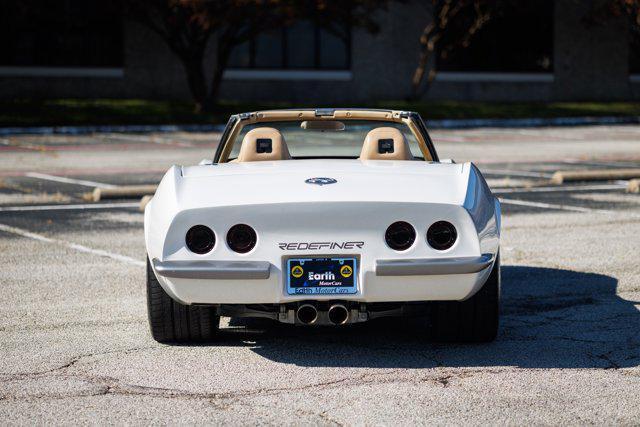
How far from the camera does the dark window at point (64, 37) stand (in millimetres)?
33325

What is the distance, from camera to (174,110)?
30.6 m

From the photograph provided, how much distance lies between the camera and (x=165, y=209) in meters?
5.68

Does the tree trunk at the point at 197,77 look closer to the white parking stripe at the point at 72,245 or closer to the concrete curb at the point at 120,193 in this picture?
the concrete curb at the point at 120,193

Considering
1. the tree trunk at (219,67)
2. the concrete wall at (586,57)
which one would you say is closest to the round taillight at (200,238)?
the tree trunk at (219,67)

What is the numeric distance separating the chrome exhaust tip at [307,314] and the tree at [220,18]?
2244 centimetres

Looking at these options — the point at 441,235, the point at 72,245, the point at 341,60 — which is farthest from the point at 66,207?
the point at 341,60

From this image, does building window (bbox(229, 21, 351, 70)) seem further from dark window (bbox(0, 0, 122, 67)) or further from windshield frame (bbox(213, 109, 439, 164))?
windshield frame (bbox(213, 109, 439, 164))

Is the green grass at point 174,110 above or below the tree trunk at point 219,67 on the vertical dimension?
below

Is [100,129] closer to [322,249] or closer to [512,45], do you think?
[512,45]

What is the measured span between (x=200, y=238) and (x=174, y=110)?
25.4 meters

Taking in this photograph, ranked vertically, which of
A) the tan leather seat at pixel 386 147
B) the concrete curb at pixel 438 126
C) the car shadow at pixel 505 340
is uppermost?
the tan leather seat at pixel 386 147

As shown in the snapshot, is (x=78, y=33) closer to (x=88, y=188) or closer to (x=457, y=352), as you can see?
(x=88, y=188)

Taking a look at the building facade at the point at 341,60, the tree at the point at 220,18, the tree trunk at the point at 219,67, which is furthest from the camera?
the building facade at the point at 341,60

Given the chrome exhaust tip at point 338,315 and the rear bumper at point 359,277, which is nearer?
the rear bumper at point 359,277
